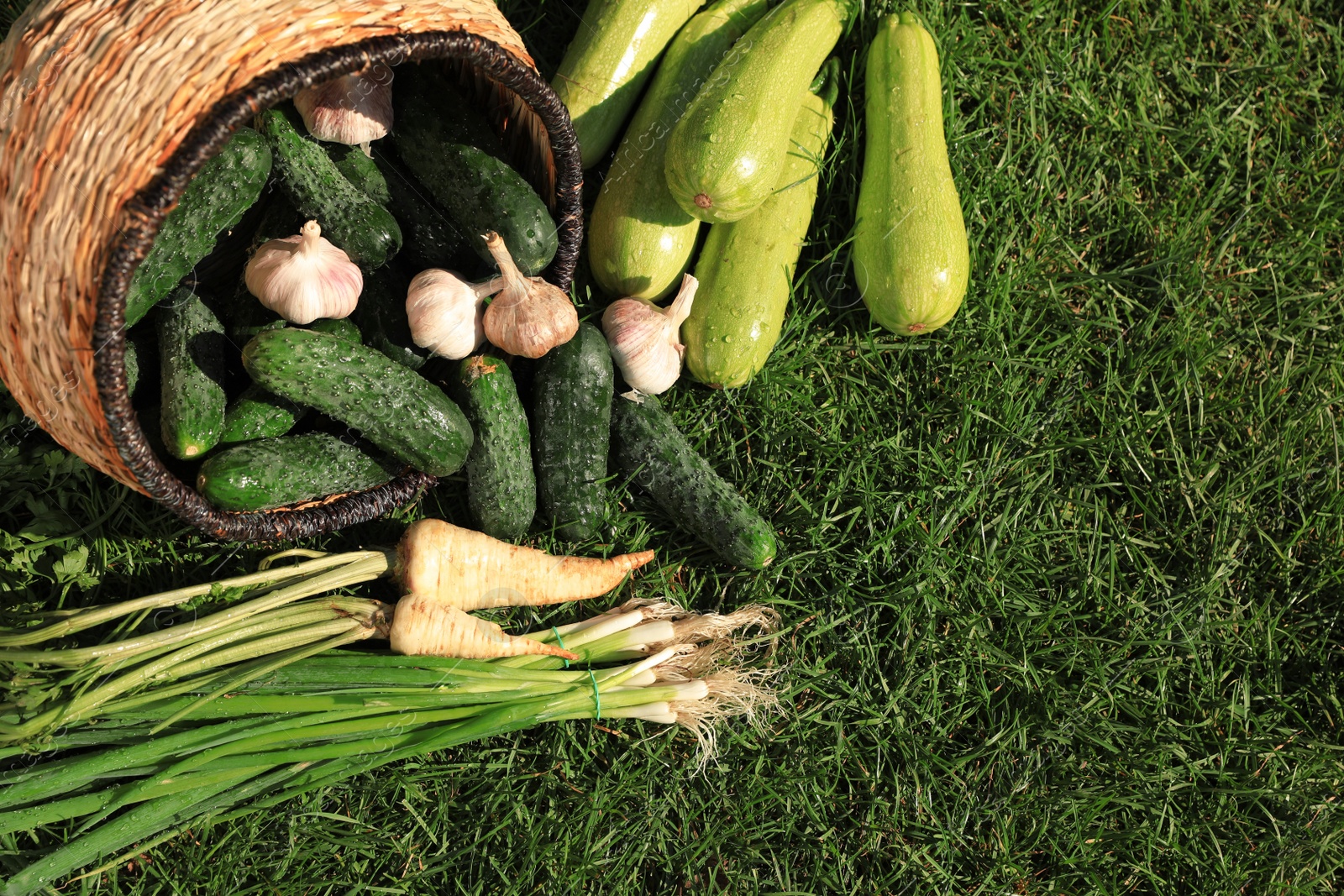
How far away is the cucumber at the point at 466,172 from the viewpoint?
2.43 meters

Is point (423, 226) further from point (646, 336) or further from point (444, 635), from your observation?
point (444, 635)

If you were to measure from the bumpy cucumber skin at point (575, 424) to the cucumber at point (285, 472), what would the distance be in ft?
1.41

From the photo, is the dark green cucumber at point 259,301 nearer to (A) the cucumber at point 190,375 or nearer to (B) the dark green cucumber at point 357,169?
(A) the cucumber at point 190,375

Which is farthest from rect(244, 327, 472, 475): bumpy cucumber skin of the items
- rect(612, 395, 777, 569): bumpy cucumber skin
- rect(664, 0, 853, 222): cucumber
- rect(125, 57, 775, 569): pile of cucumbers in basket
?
rect(664, 0, 853, 222): cucumber

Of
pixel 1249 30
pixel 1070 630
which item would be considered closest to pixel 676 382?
pixel 1070 630

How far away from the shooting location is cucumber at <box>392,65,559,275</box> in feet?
7.96

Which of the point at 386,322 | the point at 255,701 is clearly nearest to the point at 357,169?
the point at 386,322

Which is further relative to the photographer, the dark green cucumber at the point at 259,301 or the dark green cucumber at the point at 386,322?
the dark green cucumber at the point at 386,322

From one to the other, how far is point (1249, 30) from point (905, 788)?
2752 mm

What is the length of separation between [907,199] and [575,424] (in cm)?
116

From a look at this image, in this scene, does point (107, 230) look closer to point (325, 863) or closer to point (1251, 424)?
point (325, 863)

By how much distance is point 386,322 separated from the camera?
8.32 ft

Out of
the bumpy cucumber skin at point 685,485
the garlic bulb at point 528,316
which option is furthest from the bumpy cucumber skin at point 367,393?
the bumpy cucumber skin at point 685,485

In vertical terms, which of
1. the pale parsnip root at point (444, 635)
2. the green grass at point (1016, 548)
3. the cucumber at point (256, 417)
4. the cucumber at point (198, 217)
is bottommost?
the green grass at point (1016, 548)
